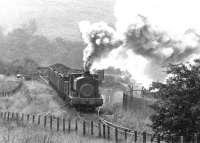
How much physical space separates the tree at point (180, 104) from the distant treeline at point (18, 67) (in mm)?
52522

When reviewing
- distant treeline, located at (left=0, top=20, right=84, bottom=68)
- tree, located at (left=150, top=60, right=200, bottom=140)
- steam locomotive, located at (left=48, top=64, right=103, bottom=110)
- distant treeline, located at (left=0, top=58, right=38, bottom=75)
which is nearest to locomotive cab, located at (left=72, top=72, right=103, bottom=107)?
steam locomotive, located at (left=48, top=64, right=103, bottom=110)

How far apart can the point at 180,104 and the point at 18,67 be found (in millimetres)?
55120

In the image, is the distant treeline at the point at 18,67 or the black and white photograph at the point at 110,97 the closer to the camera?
the black and white photograph at the point at 110,97

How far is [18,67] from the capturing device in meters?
66.9

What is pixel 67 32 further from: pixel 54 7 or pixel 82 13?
pixel 54 7

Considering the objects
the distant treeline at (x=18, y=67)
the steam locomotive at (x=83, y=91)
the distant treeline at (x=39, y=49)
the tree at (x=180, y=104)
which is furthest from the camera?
the distant treeline at (x=39, y=49)

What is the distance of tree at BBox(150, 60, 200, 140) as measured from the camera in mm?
14891

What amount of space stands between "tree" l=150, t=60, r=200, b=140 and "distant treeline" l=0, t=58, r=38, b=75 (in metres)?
52.5

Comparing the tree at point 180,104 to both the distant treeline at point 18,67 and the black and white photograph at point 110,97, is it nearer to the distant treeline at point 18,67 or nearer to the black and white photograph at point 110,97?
the black and white photograph at point 110,97

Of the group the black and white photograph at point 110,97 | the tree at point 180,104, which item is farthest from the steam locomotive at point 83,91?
the tree at point 180,104

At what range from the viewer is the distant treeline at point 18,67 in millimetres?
65500

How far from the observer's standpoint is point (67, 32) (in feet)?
481

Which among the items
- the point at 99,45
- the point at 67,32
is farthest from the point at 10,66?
the point at 67,32

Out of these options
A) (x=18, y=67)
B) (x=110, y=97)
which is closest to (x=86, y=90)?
(x=110, y=97)
